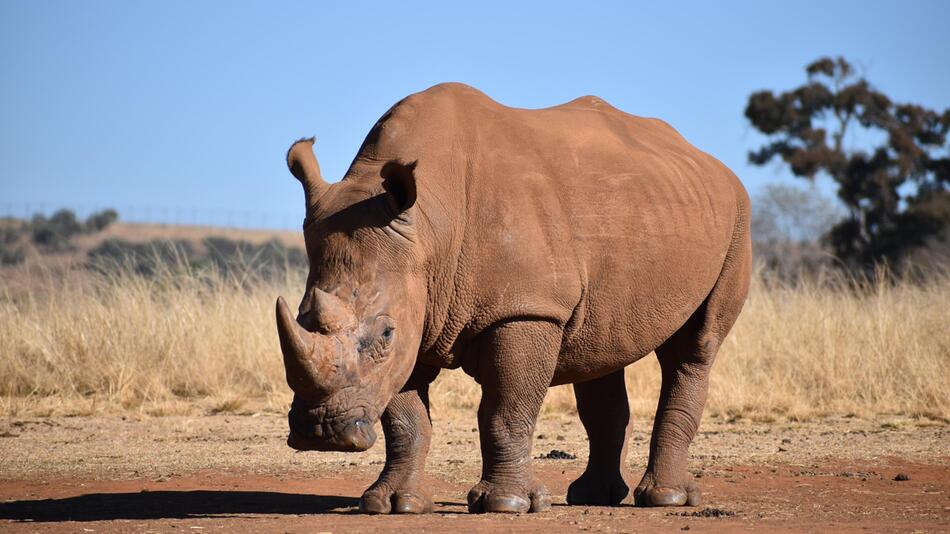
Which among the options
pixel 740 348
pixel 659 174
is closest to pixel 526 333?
pixel 659 174

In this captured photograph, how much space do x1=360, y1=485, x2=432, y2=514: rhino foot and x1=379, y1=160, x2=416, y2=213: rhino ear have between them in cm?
145

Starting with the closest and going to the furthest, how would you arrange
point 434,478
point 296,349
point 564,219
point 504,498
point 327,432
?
1. point 296,349
2. point 327,432
3. point 504,498
4. point 564,219
5. point 434,478

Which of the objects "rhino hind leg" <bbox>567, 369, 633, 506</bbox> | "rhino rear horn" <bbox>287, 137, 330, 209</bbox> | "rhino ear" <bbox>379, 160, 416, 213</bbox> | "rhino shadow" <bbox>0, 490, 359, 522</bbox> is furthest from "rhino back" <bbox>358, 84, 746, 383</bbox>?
"rhino shadow" <bbox>0, 490, 359, 522</bbox>

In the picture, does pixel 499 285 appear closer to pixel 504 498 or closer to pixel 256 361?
pixel 504 498

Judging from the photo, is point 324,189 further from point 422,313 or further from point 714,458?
point 714,458

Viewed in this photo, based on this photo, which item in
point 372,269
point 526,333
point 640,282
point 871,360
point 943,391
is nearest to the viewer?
point 372,269

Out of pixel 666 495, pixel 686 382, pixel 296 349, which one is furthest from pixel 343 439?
pixel 686 382

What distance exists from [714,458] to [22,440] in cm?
475

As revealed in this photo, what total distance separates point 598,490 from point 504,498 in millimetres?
1160

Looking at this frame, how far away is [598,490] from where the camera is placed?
728 centimetres

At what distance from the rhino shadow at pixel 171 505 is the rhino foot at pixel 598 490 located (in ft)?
3.83

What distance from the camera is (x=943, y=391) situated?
11.1 metres

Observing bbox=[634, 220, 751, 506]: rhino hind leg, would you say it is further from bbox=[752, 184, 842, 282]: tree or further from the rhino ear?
bbox=[752, 184, 842, 282]: tree

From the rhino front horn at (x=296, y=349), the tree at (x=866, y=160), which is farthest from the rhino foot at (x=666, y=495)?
the tree at (x=866, y=160)
